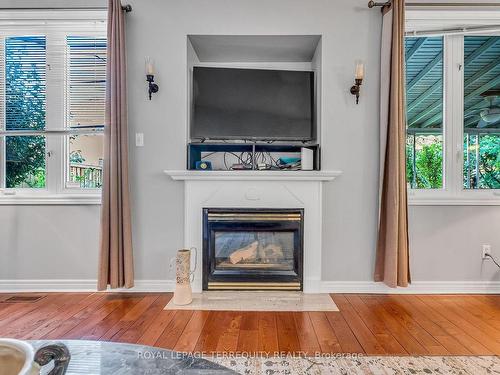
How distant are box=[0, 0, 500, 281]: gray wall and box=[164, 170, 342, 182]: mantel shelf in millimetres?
149

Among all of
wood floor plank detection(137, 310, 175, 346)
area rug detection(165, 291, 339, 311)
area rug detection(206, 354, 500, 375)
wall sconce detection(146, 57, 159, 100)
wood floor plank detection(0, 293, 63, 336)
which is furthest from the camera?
wall sconce detection(146, 57, 159, 100)

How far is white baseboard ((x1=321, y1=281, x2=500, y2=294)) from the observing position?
8.83 feet

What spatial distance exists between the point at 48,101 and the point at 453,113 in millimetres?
3760

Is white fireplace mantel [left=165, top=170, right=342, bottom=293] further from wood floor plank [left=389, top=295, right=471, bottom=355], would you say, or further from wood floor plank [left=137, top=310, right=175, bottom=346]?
wood floor plank [left=389, top=295, right=471, bottom=355]

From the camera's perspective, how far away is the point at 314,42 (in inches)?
110

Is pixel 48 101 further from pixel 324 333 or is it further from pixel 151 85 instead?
pixel 324 333

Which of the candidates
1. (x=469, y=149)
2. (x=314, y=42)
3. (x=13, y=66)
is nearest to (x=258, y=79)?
(x=314, y=42)

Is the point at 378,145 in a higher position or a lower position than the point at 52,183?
higher

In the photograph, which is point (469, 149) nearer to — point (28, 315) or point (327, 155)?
point (327, 155)

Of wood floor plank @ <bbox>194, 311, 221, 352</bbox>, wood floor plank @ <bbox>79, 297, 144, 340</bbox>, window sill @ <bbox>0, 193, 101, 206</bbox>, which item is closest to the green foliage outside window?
wood floor plank @ <bbox>194, 311, 221, 352</bbox>

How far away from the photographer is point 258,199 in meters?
2.66

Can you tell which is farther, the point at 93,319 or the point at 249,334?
the point at 93,319

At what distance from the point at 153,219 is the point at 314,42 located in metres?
2.17

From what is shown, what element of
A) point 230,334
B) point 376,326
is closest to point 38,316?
point 230,334
